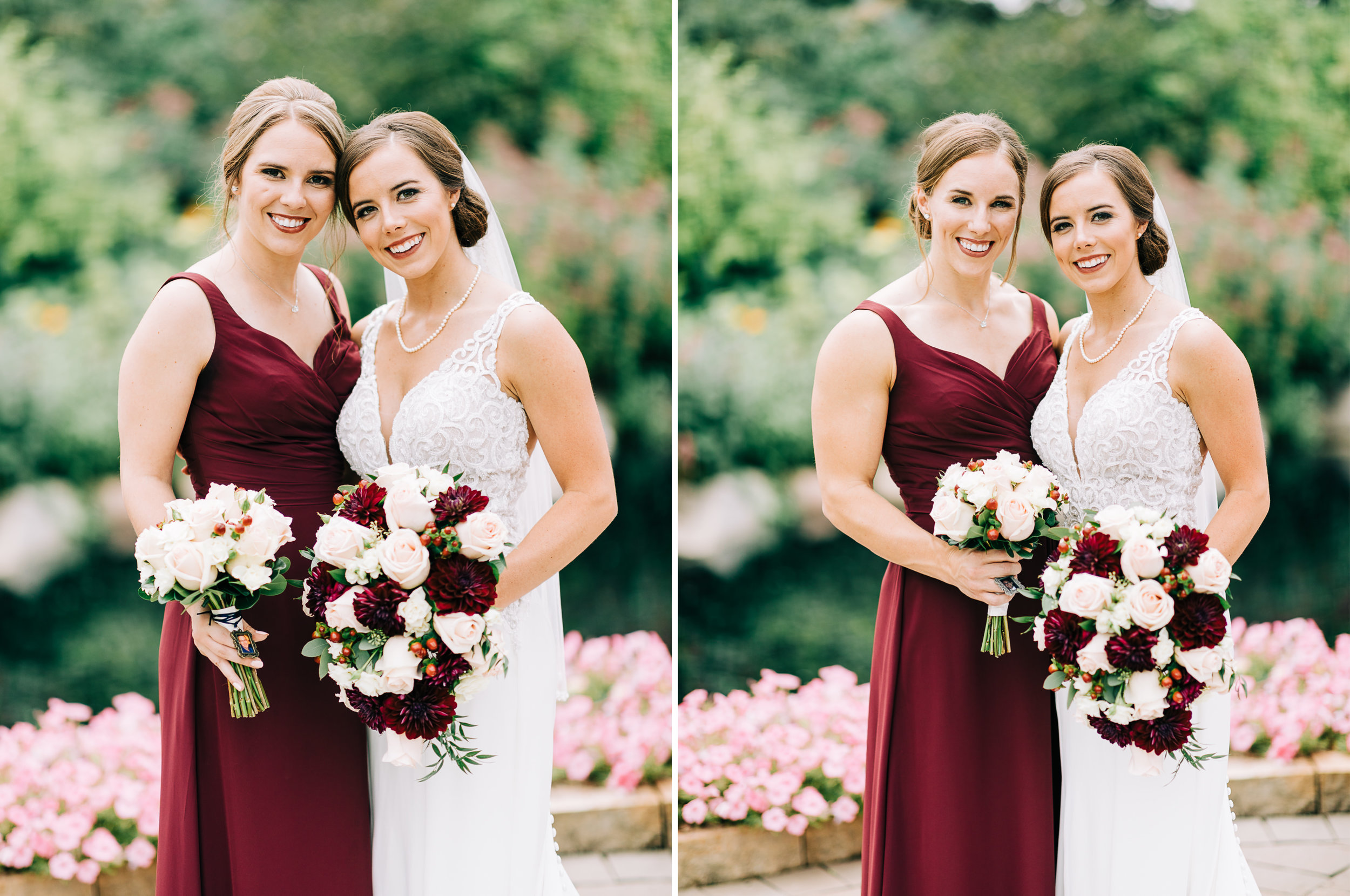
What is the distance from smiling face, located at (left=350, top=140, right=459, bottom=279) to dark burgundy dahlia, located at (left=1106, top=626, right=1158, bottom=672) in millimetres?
2008

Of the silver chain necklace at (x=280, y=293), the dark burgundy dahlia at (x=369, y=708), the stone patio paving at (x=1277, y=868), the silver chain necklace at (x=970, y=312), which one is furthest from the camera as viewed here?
the stone patio paving at (x=1277, y=868)

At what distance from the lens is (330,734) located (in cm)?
276

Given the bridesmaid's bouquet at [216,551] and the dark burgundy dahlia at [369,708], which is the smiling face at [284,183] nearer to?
the bridesmaid's bouquet at [216,551]

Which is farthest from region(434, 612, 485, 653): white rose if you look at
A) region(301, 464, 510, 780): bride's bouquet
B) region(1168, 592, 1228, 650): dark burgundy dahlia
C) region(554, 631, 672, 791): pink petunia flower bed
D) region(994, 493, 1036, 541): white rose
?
region(554, 631, 672, 791): pink petunia flower bed

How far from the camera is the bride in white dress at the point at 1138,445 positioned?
276 cm

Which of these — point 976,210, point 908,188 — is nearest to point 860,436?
point 976,210

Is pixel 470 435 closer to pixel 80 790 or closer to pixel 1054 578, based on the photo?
pixel 1054 578

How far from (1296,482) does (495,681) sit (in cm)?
386

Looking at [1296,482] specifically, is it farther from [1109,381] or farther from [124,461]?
[124,461]

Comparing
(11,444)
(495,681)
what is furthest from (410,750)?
(11,444)

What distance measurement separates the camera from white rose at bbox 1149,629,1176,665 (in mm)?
2371

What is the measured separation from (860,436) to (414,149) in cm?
148

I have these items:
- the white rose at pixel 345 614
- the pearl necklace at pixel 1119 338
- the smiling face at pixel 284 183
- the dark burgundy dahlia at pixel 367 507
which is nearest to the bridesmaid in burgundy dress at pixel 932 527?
the pearl necklace at pixel 1119 338

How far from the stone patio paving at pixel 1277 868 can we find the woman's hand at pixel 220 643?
2215mm
